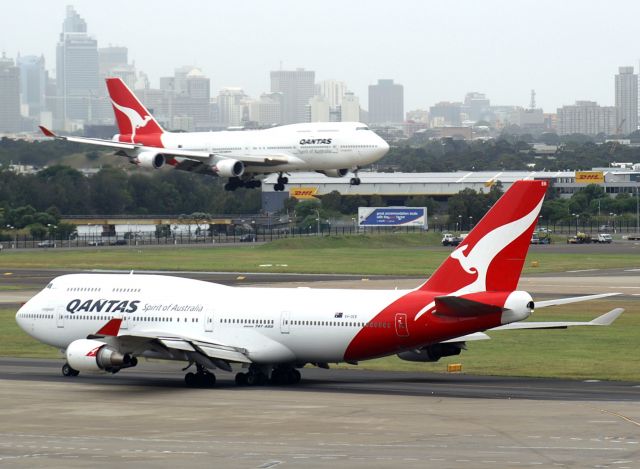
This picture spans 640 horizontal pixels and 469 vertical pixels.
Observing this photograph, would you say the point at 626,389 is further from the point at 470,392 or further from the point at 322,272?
the point at 322,272

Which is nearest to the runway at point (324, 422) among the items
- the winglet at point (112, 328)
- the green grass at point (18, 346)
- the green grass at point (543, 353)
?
the winglet at point (112, 328)

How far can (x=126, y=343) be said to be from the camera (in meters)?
48.1

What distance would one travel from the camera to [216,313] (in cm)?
5081

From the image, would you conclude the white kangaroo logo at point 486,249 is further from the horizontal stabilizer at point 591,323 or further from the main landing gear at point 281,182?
the main landing gear at point 281,182

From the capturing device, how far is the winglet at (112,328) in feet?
156

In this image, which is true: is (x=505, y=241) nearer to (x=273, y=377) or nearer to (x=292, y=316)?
(x=292, y=316)

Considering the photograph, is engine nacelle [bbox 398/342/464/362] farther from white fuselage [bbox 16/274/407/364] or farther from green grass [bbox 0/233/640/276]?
green grass [bbox 0/233/640/276]

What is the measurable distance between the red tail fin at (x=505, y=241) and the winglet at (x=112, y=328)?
451 inches

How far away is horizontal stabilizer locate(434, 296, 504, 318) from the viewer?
45.8m

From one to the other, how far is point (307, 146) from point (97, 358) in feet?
178

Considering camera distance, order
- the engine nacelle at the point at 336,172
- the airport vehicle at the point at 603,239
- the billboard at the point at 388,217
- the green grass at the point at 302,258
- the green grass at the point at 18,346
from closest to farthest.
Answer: the green grass at the point at 18,346 → the engine nacelle at the point at 336,172 → the green grass at the point at 302,258 → the airport vehicle at the point at 603,239 → the billboard at the point at 388,217

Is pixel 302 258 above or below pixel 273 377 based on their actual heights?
above

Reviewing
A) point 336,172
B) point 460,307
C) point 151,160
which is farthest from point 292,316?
point 336,172

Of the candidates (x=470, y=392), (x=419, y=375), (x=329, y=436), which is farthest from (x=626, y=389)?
(x=329, y=436)
